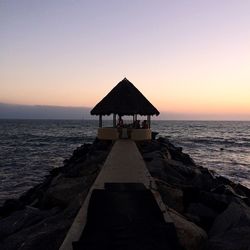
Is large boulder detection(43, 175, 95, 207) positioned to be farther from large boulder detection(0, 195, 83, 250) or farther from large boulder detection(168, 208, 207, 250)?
large boulder detection(168, 208, 207, 250)

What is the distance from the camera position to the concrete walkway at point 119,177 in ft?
19.7

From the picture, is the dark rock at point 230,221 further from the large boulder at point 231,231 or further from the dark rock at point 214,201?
the dark rock at point 214,201

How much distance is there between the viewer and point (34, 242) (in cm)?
629

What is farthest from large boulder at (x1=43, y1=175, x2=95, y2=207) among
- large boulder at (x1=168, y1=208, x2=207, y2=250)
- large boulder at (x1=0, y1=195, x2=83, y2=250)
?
large boulder at (x1=168, y1=208, x2=207, y2=250)

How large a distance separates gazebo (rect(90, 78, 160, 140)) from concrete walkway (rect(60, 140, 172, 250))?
173 inches

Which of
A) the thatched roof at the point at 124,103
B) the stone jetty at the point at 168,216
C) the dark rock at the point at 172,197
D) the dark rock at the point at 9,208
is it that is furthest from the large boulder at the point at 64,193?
the thatched roof at the point at 124,103

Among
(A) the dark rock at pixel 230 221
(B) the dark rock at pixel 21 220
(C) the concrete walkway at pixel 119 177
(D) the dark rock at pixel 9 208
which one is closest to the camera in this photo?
(C) the concrete walkway at pixel 119 177

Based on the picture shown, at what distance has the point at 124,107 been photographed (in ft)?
61.5

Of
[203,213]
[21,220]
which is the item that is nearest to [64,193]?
[21,220]

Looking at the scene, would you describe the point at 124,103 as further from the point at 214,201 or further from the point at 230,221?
the point at 230,221

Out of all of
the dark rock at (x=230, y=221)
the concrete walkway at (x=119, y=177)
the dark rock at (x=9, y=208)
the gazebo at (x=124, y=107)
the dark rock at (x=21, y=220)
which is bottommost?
the dark rock at (x=9, y=208)

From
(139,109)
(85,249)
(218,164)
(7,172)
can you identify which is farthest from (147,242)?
(218,164)

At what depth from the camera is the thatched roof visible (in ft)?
61.8

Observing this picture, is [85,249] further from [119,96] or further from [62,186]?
[119,96]
